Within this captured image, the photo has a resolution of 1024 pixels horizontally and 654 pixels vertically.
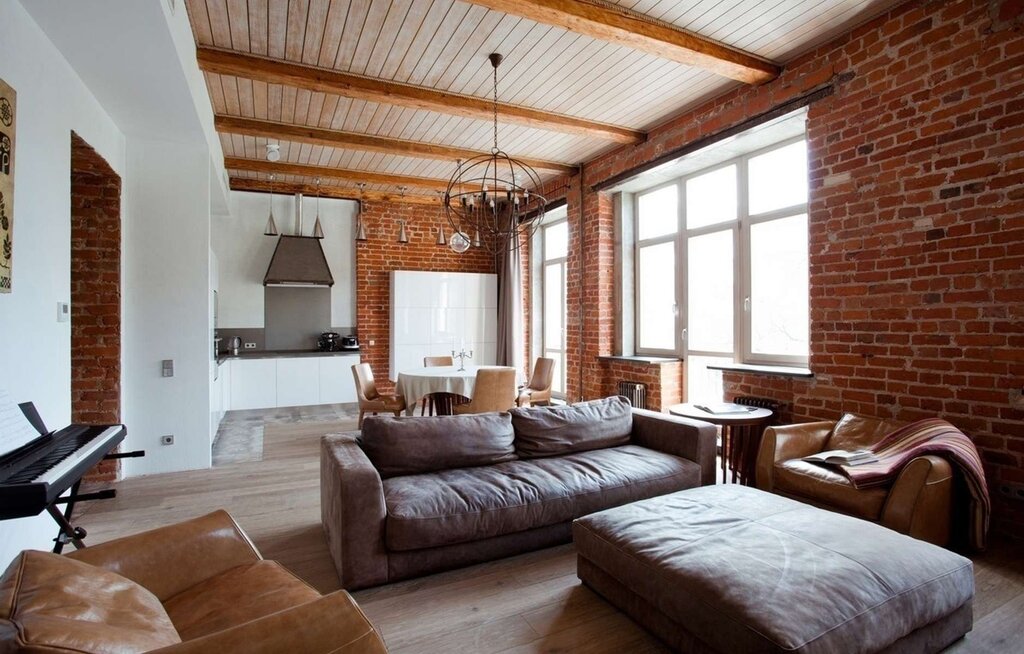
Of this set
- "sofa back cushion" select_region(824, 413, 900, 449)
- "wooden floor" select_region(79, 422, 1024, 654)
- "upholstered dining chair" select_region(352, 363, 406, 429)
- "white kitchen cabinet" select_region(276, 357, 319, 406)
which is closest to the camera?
"wooden floor" select_region(79, 422, 1024, 654)

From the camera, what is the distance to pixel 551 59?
3.84 m

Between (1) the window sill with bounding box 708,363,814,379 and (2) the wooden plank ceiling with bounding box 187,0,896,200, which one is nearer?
(2) the wooden plank ceiling with bounding box 187,0,896,200

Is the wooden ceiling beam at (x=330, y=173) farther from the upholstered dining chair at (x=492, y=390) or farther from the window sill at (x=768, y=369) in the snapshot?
the window sill at (x=768, y=369)

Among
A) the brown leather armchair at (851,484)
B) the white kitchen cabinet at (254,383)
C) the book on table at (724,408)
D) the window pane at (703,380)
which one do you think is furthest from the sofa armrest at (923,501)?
the white kitchen cabinet at (254,383)

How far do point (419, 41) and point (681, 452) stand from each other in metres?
3.25

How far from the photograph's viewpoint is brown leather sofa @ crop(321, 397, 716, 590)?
2.38m

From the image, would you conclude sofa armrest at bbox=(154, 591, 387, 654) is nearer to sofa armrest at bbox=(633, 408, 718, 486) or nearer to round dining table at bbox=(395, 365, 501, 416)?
sofa armrest at bbox=(633, 408, 718, 486)

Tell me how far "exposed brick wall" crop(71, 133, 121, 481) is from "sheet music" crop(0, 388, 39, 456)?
202 cm

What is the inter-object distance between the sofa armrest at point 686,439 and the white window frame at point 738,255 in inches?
58.3

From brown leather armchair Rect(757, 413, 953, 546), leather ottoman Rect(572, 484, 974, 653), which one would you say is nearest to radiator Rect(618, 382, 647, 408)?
brown leather armchair Rect(757, 413, 953, 546)

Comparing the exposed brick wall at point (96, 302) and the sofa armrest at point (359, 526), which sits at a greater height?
the exposed brick wall at point (96, 302)

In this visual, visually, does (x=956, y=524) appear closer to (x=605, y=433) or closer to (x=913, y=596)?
(x=913, y=596)

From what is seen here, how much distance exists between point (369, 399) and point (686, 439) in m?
3.39

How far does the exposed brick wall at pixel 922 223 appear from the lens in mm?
2760
